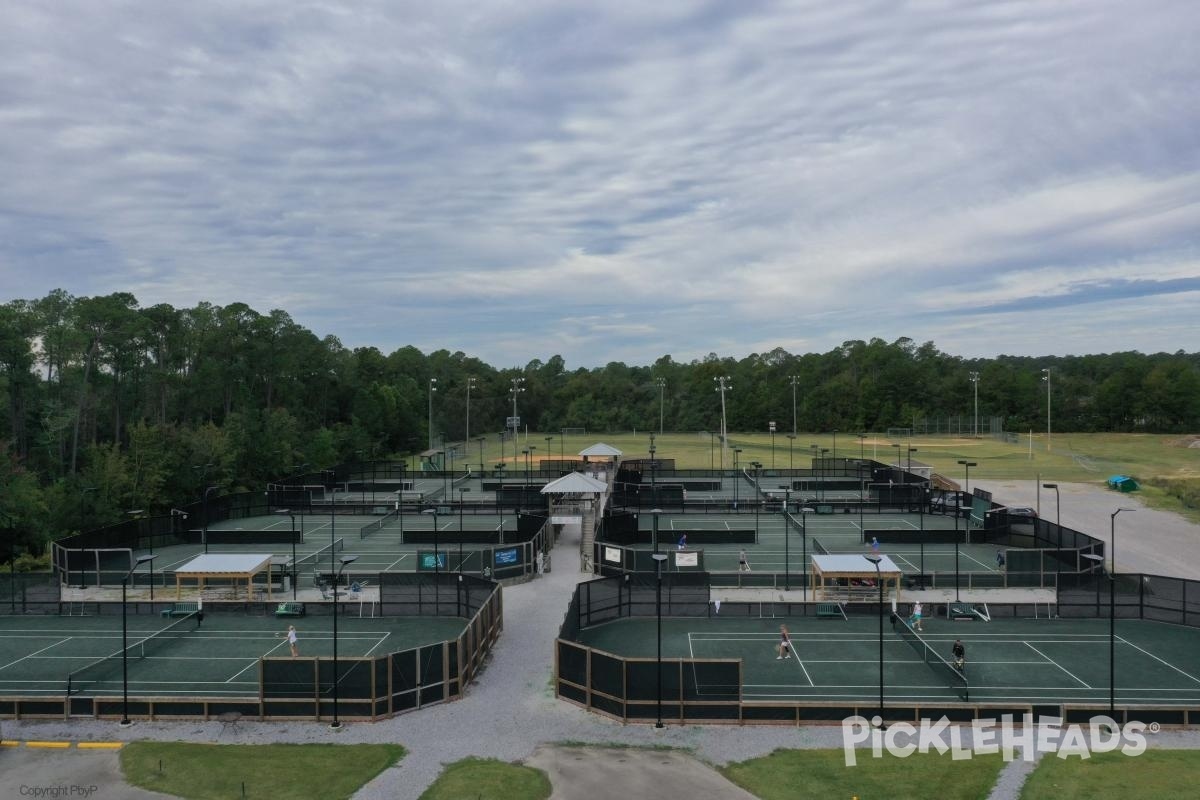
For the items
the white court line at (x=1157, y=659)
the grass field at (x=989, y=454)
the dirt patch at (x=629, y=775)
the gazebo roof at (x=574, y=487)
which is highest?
the gazebo roof at (x=574, y=487)

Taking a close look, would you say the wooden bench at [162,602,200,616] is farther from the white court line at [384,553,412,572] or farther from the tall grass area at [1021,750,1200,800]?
the tall grass area at [1021,750,1200,800]

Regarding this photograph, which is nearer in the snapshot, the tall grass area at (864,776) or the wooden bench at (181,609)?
the tall grass area at (864,776)

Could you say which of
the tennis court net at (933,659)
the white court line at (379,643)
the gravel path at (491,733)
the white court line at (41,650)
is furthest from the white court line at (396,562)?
the tennis court net at (933,659)

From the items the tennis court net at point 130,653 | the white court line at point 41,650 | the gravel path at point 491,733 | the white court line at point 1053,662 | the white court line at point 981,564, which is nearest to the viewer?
the gravel path at point 491,733

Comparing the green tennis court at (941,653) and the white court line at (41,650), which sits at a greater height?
the green tennis court at (941,653)

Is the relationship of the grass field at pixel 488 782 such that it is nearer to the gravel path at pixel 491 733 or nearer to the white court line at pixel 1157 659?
the gravel path at pixel 491 733

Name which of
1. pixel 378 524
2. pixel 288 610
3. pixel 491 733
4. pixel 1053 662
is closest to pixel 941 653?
pixel 1053 662
